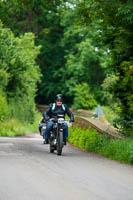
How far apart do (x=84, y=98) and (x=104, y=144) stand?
148ft

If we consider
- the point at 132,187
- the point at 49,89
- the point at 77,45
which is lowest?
the point at 132,187

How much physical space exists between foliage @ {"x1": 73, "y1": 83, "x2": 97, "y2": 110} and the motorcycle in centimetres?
4459

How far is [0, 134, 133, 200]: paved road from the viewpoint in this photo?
8.46 meters

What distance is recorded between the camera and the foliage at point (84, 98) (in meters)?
61.3

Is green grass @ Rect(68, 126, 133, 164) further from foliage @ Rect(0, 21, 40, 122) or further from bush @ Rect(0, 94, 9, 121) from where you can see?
foliage @ Rect(0, 21, 40, 122)

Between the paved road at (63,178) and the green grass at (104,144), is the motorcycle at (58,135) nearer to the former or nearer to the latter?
the paved road at (63,178)

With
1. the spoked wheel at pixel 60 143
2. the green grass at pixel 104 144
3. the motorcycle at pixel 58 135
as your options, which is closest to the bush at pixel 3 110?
the green grass at pixel 104 144

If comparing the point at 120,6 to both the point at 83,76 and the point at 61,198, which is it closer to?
the point at 61,198

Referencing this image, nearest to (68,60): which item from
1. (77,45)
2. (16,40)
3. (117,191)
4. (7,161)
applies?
(77,45)

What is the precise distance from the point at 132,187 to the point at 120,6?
29.1 ft

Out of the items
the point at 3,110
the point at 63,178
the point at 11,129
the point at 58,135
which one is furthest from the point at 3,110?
the point at 63,178

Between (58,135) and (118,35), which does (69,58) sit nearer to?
(118,35)

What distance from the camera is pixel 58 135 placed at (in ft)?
51.8

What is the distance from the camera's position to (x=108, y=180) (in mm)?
10305
